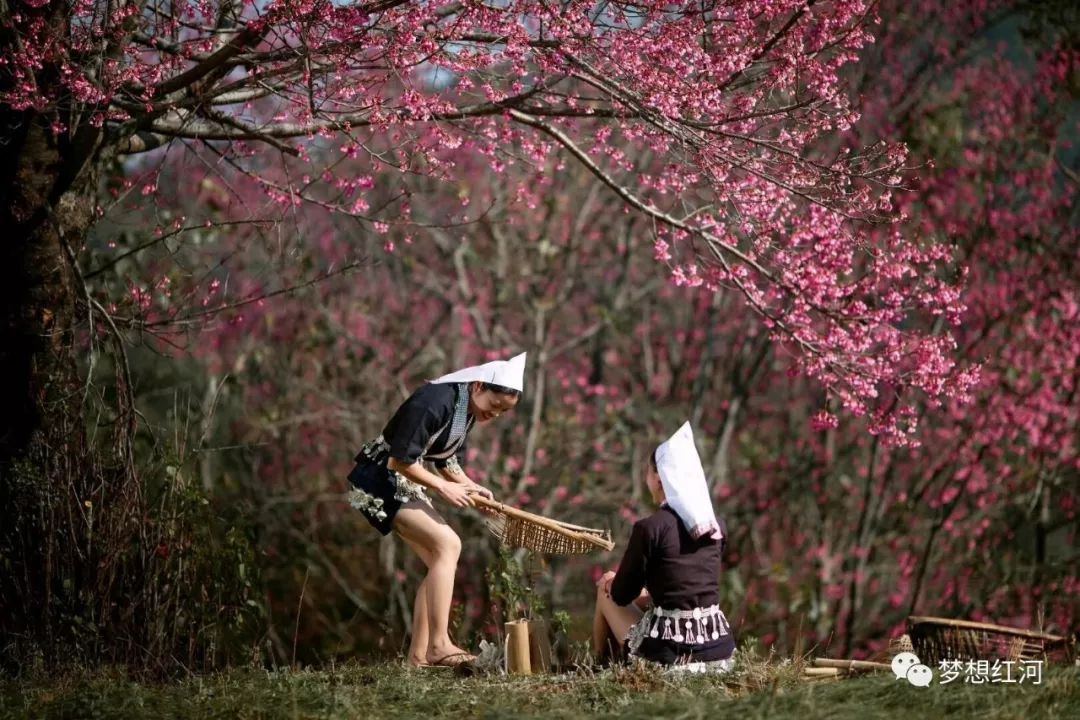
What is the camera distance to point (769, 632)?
12.5 m

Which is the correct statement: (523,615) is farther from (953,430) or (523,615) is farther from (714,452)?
(953,430)

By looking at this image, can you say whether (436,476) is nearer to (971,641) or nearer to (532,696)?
(532,696)

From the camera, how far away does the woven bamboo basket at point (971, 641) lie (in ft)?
18.4

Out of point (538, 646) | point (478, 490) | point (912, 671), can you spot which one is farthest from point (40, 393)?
point (912, 671)

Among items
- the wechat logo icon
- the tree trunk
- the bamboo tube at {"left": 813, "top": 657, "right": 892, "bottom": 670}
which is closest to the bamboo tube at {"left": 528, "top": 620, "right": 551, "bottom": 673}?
the bamboo tube at {"left": 813, "top": 657, "right": 892, "bottom": 670}

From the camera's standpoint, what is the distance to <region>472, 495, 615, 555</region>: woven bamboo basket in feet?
18.8

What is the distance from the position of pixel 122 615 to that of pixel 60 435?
3.24 ft

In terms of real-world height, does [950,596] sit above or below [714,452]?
below

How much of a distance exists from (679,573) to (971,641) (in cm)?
134

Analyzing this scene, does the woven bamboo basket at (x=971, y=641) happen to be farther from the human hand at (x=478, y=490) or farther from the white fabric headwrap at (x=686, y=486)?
the human hand at (x=478, y=490)

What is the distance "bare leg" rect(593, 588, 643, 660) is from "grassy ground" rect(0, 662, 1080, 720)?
30 centimetres

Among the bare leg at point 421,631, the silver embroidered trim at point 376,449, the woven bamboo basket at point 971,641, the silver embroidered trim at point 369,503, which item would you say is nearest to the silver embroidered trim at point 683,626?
the woven bamboo basket at point 971,641

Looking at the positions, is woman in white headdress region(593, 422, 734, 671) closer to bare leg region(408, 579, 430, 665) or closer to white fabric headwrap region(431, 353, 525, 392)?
white fabric headwrap region(431, 353, 525, 392)

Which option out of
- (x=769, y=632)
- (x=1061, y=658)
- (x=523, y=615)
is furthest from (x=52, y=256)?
(x=769, y=632)
